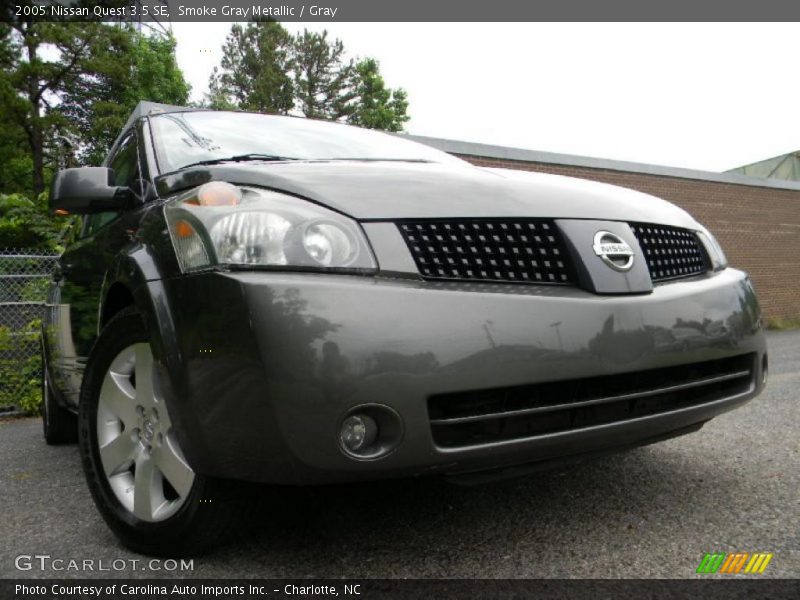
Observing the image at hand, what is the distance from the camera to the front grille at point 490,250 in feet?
5.89

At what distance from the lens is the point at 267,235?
1729 millimetres

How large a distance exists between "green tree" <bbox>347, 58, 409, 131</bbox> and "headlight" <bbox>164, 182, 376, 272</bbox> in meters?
35.4

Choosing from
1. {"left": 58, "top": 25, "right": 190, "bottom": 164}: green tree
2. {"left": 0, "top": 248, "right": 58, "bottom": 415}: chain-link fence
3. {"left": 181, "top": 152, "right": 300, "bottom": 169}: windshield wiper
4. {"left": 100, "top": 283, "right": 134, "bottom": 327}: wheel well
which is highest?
{"left": 58, "top": 25, "right": 190, "bottom": 164}: green tree

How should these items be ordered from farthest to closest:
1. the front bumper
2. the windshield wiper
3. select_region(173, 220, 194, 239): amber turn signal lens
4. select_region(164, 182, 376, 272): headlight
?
1. the windshield wiper
2. select_region(173, 220, 194, 239): amber turn signal lens
3. select_region(164, 182, 376, 272): headlight
4. the front bumper

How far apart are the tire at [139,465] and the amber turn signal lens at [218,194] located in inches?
16.6

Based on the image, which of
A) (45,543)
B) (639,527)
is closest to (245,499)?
(45,543)

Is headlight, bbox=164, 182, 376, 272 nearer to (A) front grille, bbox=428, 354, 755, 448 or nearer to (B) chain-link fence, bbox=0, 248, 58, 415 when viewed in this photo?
(A) front grille, bbox=428, 354, 755, 448

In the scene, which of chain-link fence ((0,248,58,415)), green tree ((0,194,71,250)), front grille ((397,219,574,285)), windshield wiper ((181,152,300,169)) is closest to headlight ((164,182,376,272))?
front grille ((397,219,574,285))

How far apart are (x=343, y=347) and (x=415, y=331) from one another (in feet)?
0.58

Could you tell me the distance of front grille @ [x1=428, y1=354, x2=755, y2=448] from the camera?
1715 mm

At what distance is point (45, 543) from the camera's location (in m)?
2.22

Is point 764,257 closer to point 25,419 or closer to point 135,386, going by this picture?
point 25,419

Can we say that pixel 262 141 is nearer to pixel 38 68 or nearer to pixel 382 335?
pixel 382 335

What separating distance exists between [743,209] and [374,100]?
25009 mm
